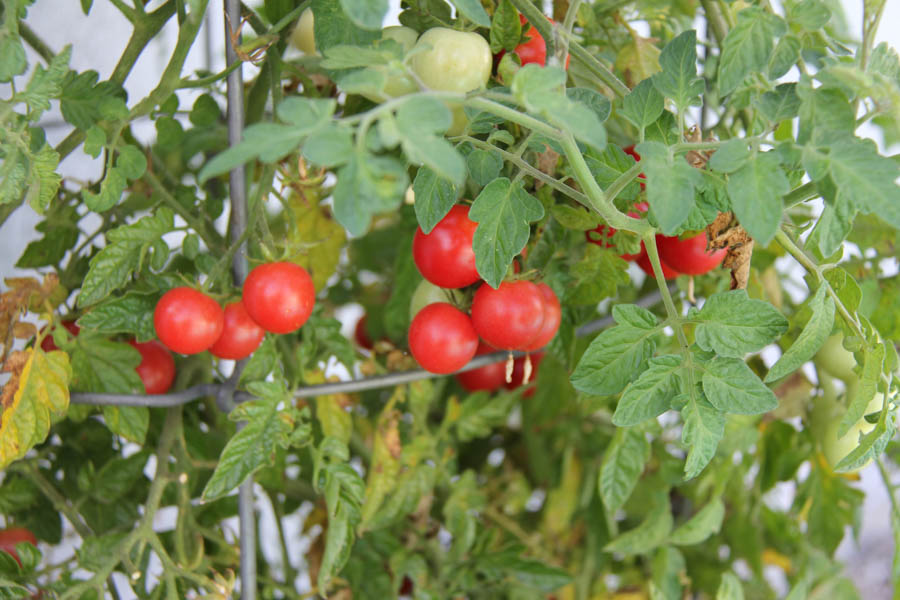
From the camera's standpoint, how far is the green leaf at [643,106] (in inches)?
15.9

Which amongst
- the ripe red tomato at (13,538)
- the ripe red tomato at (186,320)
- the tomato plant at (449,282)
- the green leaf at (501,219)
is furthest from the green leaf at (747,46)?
the ripe red tomato at (13,538)

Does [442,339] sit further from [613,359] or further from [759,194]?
[759,194]

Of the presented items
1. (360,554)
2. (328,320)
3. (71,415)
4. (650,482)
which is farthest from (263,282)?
(650,482)

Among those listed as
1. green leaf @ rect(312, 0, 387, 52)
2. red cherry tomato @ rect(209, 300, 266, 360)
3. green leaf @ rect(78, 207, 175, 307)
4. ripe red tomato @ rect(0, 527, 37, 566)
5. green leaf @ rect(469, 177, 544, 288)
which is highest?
green leaf @ rect(312, 0, 387, 52)

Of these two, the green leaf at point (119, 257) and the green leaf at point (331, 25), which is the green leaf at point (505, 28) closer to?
the green leaf at point (331, 25)

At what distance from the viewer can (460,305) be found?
1.79ft

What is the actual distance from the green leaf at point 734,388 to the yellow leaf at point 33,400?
41cm

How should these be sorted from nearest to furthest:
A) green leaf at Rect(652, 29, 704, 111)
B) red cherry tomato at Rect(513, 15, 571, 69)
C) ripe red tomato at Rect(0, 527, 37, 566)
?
green leaf at Rect(652, 29, 704, 111) < red cherry tomato at Rect(513, 15, 571, 69) < ripe red tomato at Rect(0, 527, 37, 566)

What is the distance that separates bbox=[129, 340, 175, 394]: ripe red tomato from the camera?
607mm

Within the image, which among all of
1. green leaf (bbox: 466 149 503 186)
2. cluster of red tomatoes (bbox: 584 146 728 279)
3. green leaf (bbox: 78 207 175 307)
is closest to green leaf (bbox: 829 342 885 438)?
cluster of red tomatoes (bbox: 584 146 728 279)

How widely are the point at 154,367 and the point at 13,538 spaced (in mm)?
179

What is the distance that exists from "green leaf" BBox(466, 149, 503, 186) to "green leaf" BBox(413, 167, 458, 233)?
0.05ft

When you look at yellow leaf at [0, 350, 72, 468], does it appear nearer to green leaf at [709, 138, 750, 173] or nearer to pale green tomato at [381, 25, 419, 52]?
pale green tomato at [381, 25, 419, 52]

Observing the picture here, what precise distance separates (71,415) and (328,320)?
0.70 ft
